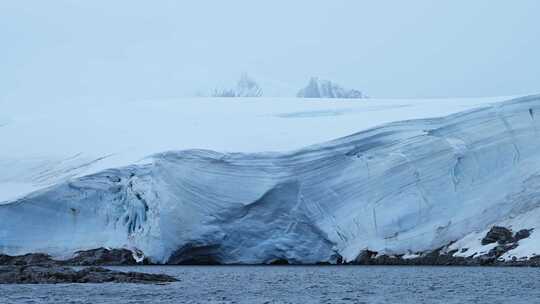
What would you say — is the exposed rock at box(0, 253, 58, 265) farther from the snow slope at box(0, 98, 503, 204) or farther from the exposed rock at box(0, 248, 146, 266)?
the snow slope at box(0, 98, 503, 204)

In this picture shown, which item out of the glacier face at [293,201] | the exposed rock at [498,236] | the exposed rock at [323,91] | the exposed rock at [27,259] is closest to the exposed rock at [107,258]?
the glacier face at [293,201]

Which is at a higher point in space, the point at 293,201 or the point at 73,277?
the point at 293,201

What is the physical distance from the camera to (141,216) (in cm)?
3272

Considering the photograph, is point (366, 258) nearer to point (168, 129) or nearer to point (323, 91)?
point (168, 129)

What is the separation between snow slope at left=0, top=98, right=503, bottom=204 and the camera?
117 feet

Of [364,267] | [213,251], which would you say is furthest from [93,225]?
[364,267]

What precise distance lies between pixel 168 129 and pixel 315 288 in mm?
17140

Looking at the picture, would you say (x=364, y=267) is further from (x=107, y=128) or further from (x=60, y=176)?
(x=107, y=128)

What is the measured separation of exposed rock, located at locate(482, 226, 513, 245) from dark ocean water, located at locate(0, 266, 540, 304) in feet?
4.52

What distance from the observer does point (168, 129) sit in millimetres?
39438

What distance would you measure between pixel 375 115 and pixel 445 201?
5866mm

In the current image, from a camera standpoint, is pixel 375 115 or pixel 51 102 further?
pixel 51 102

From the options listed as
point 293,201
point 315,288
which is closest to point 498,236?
point 293,201

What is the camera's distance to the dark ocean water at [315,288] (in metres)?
20.5
